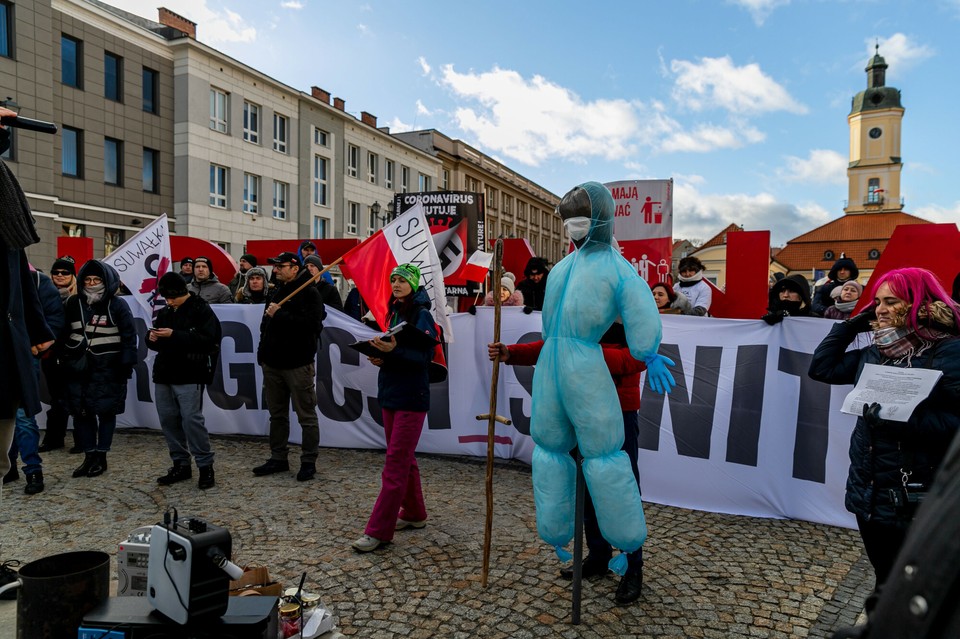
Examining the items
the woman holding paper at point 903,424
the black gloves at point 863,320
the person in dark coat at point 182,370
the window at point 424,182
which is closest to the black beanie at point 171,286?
the person in dark coat at point 182,370

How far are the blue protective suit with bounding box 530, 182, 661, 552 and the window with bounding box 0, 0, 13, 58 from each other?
2722 cm

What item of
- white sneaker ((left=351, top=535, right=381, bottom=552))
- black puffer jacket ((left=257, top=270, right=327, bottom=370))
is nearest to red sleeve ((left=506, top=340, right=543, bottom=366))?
white sneaker ((left=351, top=535, right=381, bottom=552))

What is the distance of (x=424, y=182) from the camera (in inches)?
2020

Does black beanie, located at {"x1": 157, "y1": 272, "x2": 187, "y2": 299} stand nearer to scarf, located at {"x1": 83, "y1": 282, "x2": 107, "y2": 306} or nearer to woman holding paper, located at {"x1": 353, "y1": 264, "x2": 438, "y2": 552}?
scarf, located at {"x1": 83, "y1": 282, "x2": 107, "y2": 306}

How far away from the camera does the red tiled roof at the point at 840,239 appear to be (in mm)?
83000

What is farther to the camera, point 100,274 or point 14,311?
point 100,274

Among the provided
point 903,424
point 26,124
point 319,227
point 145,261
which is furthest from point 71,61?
point 903,424

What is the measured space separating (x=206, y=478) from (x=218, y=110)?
31221 mm

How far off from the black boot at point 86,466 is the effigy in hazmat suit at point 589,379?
4.63m

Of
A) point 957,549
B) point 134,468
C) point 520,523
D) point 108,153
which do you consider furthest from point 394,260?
point 108,153

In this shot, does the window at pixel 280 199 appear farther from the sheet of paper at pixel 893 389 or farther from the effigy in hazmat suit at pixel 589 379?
the sheet of paper at pixel 893 389

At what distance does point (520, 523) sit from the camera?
15.8 ft

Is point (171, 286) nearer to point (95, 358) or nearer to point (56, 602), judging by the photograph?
point (95, 358)

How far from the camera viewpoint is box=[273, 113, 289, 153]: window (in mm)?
36344
